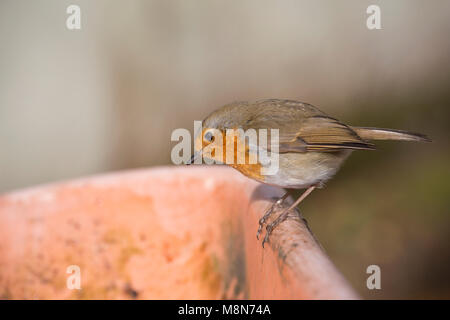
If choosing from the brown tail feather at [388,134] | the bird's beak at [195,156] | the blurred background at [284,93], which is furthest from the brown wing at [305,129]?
the blurred background at [284,93]

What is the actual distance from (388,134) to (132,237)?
1.17 m

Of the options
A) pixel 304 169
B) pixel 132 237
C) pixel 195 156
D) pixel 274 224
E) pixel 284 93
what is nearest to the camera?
pixel 274 224

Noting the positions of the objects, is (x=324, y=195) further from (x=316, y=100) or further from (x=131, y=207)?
(x=131, y=207)

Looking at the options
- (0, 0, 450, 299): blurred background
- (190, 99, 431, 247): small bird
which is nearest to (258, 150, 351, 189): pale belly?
(190, 99, 431, 247): small bird

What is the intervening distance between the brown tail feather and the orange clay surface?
0.61 metres

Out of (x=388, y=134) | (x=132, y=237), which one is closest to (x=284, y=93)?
(x=388, y=134)

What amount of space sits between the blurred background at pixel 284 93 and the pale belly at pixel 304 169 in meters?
2.49

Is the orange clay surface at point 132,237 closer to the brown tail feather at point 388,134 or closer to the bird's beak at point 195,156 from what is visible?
the bird's beak at point 195,156

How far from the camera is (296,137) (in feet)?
7.18

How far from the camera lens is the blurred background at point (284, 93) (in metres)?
4.51

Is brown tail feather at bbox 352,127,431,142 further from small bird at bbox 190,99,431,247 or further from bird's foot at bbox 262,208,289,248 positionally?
bird's foot at bbox 262,208,289,248

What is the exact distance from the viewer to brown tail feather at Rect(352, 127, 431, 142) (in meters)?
2.24

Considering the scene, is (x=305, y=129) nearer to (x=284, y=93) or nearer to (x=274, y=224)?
(x=274, y=224)
